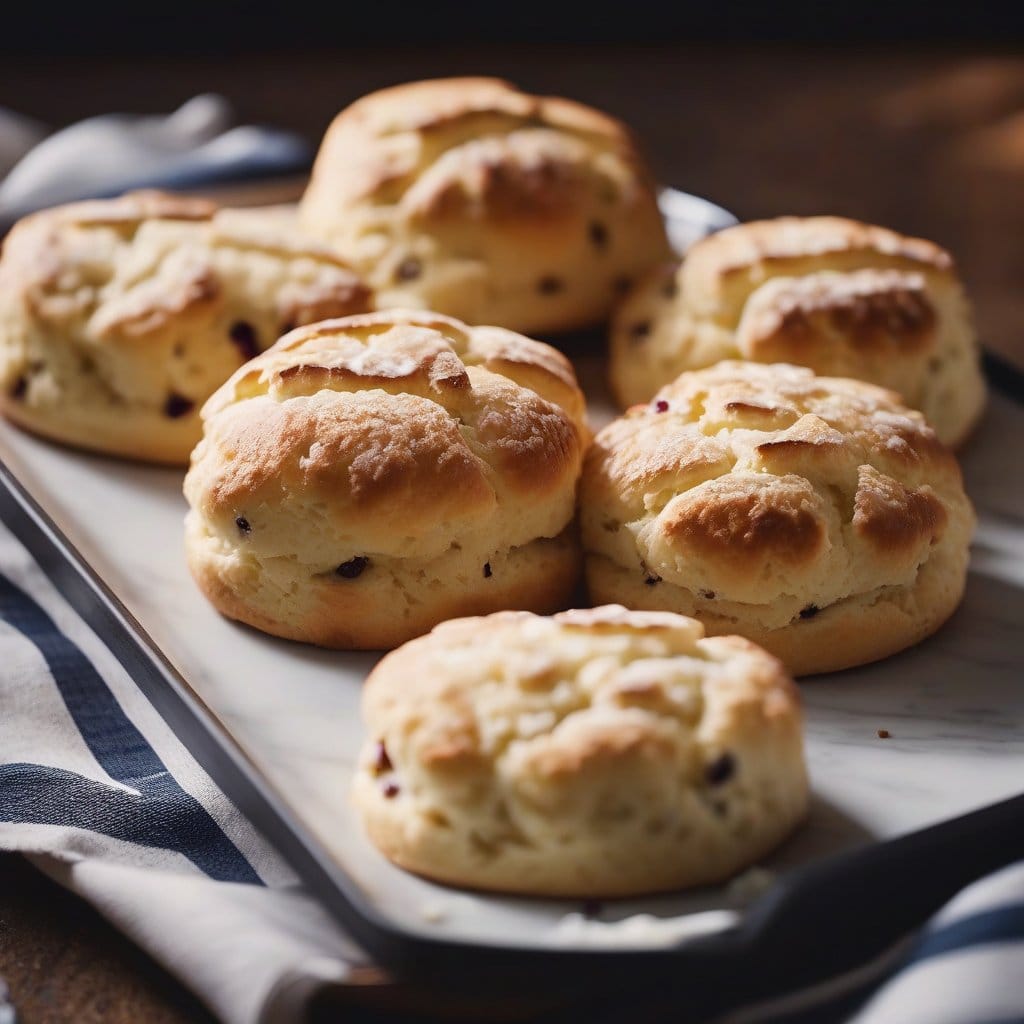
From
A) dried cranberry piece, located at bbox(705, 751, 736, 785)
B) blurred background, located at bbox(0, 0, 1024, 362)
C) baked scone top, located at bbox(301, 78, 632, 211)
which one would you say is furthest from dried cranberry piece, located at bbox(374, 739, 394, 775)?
blurred background, located at bbox(0, 0, 1024, 362)

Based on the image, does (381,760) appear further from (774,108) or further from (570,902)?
(774,108)

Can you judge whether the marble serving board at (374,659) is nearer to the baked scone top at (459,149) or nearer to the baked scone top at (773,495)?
the baked scone top at (773,495)

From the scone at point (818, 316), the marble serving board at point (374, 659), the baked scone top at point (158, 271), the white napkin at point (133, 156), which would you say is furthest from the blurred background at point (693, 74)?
the marble serving board at point (374, 659)

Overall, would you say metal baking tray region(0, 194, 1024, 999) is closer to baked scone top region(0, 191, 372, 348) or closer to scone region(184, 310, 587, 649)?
scone region(184, 310, 587, 649)

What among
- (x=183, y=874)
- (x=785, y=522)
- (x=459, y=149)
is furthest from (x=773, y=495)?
(x=459, y=149)

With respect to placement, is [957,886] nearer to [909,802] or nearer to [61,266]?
[909,802]

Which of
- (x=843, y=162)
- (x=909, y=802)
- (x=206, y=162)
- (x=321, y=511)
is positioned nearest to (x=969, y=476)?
(x=909, y=802)

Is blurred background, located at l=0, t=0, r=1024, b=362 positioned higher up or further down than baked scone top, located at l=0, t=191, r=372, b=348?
further down
